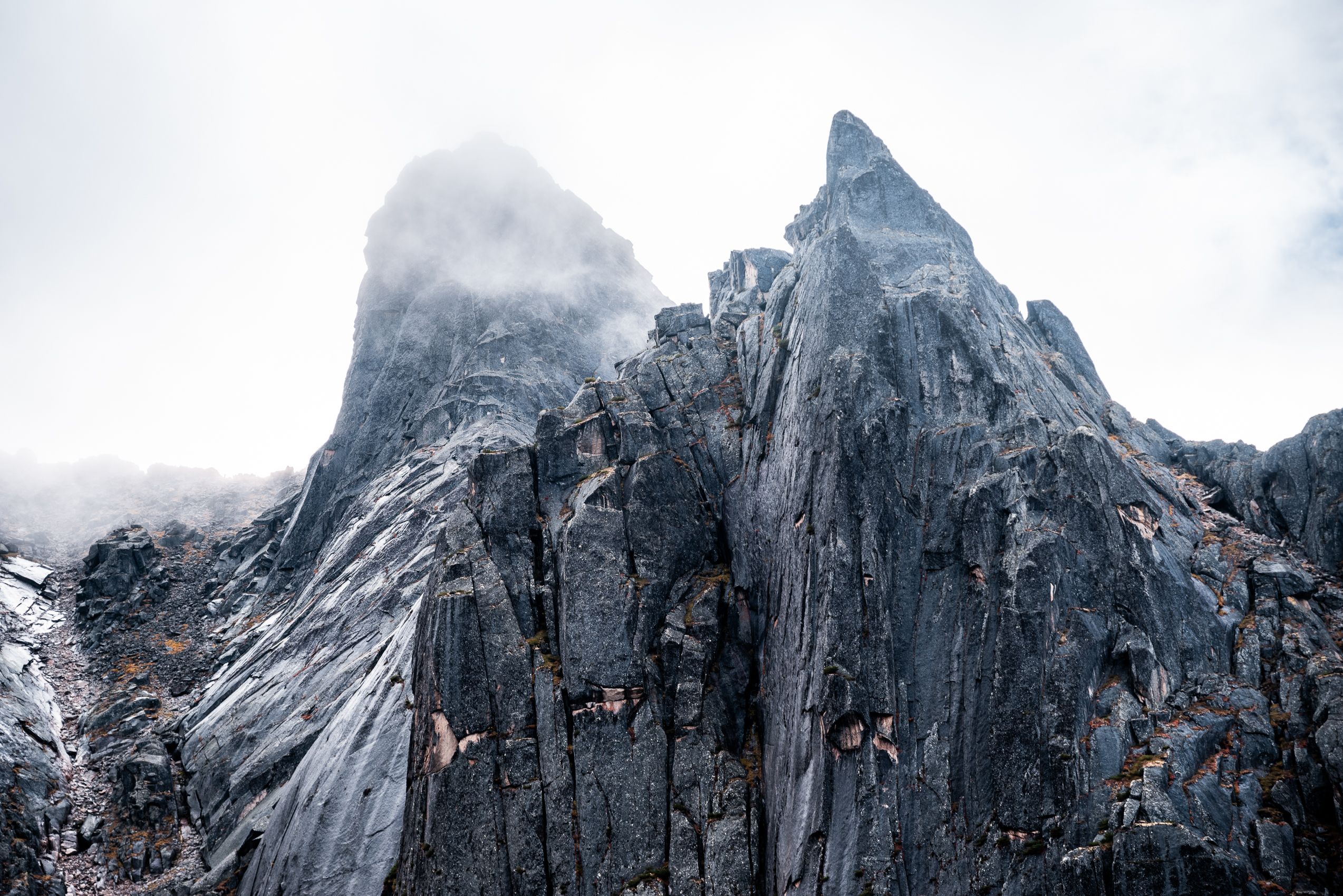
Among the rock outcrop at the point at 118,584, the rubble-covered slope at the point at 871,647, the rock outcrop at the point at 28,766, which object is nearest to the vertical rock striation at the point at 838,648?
the rubble-covered slope at the point at 871,647

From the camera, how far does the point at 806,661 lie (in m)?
29.9

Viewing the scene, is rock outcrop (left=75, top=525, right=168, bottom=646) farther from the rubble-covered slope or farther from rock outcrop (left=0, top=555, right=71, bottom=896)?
the rubble-covered slope

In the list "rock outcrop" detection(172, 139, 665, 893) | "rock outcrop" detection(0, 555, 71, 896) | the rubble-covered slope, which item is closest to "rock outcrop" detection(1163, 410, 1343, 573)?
the rubble-covered slope

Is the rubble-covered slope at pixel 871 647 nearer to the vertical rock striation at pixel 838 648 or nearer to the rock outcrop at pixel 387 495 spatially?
the vertical rock striation at pixel 838 648

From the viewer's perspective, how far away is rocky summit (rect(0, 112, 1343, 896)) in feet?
81.4

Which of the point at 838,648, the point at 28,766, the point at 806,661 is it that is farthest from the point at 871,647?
the point at 28,766

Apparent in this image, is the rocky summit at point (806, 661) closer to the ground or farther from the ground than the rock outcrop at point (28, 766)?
farther from the ground

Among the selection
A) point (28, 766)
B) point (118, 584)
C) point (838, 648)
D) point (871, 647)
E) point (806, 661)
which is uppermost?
point (871, 647)

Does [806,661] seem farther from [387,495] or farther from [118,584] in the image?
[118,584]

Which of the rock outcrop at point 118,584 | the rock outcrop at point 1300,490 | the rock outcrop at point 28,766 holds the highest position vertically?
the rock outcrop at point 1300,490

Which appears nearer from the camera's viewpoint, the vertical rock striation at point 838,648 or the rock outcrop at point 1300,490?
the vertical rock striation at point 838,648

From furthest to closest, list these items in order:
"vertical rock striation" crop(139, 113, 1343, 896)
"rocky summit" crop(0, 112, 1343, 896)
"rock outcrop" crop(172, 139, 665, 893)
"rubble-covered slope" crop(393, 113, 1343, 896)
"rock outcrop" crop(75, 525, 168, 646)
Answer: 1. "rock outcrop" crop(75, 525, 168, 646)
2. "rock outcrop" crop(172, 139, 665, 893)
3. "rocky summit" crop(0, 112, 1343, 896)
4. "vertical rock striation" crop(139, 113, 1343, 896)
5. "rubble-covered slope" crop(393, 113, 1343, 896)

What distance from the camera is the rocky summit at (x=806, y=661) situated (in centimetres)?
2481

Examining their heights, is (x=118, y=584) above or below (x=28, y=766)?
above
